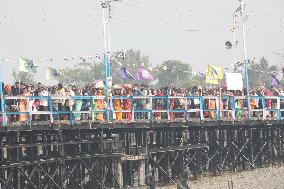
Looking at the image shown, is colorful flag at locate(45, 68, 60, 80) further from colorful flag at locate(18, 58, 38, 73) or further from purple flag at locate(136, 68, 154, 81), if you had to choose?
purple flag at locate(136, 68, 154, 81)

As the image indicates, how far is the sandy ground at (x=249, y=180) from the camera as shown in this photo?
2587 centimetres

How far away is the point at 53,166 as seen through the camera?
2097 centimetres

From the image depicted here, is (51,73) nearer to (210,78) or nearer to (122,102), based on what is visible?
(122,102)

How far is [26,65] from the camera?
2230 centimetres

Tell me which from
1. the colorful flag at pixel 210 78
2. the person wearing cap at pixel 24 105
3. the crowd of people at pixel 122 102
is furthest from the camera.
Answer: the colorful flag at pixel 210 78

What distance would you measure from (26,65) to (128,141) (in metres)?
4.84

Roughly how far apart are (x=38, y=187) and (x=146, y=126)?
15.3 ft

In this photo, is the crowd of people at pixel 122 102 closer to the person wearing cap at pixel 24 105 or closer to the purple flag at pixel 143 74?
the person wearing cap at pixel 24 105

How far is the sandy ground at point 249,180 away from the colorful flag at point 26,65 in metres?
8.30

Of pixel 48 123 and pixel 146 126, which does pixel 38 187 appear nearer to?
pixel 48 123

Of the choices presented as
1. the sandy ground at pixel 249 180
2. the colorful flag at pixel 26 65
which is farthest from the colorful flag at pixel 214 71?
the colorful flag at pixel 26 65

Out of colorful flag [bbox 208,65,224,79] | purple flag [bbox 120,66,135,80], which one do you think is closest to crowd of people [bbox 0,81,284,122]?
colorful flag [bbox 208,65,224,79]

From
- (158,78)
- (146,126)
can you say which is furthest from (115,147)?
(158,78)

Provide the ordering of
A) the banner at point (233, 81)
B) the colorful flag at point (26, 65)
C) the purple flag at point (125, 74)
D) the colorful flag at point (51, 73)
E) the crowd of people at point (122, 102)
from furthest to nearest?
the purple flag at point (125, 74), the banner at point (233, 81), the colorful flag at point (51, 73), the colorful flag at point (26, 65), the crowd of people at point (122, 102)
